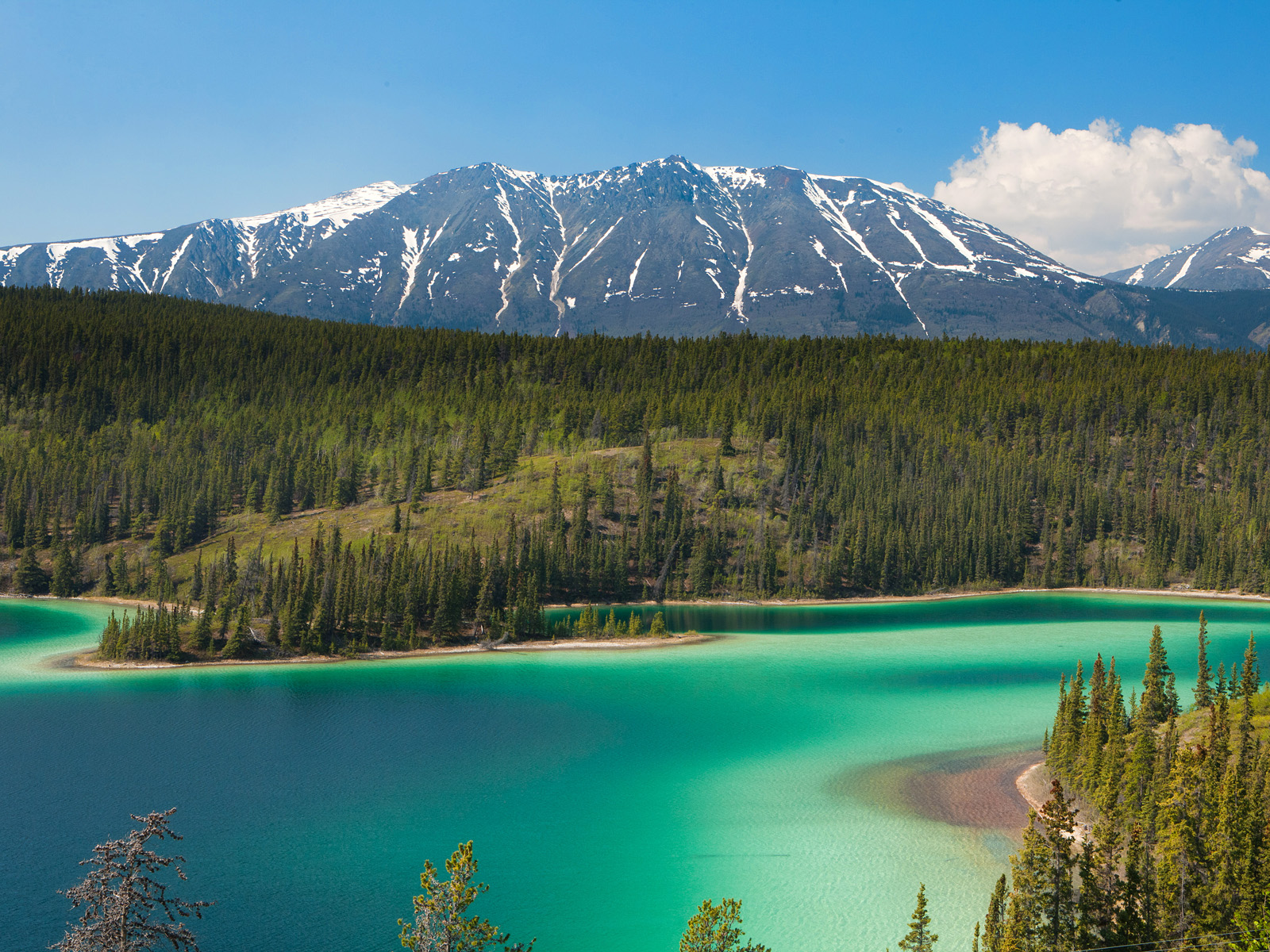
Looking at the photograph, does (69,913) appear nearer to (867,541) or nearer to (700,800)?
(700,800)

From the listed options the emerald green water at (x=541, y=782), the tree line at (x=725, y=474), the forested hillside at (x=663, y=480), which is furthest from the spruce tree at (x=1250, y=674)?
the tree line at (x=725, y=474)

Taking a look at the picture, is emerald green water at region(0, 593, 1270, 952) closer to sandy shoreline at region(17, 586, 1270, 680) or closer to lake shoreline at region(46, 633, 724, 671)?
lake shoreline at region(46, 633, 724, 671)

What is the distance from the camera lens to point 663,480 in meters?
158

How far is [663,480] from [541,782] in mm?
109372

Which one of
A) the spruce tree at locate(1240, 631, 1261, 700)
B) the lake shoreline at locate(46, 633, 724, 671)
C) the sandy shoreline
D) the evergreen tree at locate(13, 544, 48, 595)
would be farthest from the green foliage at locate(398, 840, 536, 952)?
the evergreen tree at locate(13, 544, 48, 595)

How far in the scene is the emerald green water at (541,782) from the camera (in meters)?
35.3

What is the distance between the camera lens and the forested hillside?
142000 millimetres

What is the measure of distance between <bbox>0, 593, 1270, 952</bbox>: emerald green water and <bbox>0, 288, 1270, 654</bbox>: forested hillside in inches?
1561

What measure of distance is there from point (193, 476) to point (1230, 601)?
175 meters

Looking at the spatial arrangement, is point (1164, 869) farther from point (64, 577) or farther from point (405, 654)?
point (64, 577)

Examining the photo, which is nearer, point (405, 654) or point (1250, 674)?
point (1250, 674)

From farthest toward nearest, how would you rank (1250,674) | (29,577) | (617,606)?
(29,577) < (617,606) < (1250,674)

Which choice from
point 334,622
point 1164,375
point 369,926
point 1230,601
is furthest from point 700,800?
point 1164,375

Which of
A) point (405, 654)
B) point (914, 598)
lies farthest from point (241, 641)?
point (914, 598)
